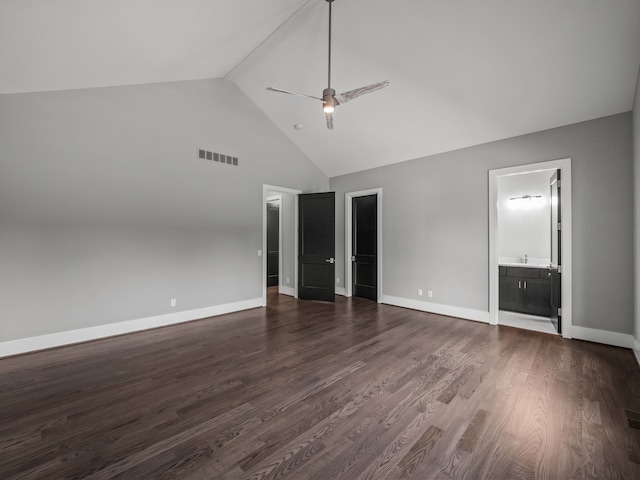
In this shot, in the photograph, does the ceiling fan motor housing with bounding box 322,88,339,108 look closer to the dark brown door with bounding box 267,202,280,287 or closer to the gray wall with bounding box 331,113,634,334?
the gray wall with bounding box 331,113,634,334

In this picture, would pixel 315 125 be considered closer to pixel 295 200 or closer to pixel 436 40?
pixel 295 200

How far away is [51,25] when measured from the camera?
245 centimetres

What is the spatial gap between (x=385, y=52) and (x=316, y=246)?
3689 mm

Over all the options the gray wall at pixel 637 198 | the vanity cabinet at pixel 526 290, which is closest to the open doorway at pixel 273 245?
the vanity cabinet at pixel 526 290

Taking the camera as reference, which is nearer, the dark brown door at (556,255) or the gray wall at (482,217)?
the gray wall at (482,217)

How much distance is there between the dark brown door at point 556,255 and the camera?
3.88m

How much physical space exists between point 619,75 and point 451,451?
402cm

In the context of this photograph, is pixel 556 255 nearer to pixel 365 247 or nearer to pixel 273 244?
pixel 365 247

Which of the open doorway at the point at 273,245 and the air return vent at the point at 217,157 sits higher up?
the air return vent at the point at 217,157

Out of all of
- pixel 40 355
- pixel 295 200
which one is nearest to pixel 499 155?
pixel 295 200

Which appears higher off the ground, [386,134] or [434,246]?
[386,134]

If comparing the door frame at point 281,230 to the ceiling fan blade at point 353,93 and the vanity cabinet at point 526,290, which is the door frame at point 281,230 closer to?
the ceiling fan blade at point 353,93

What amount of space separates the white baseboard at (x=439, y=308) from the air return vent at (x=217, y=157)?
3908 mm

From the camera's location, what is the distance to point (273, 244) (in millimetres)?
7738
